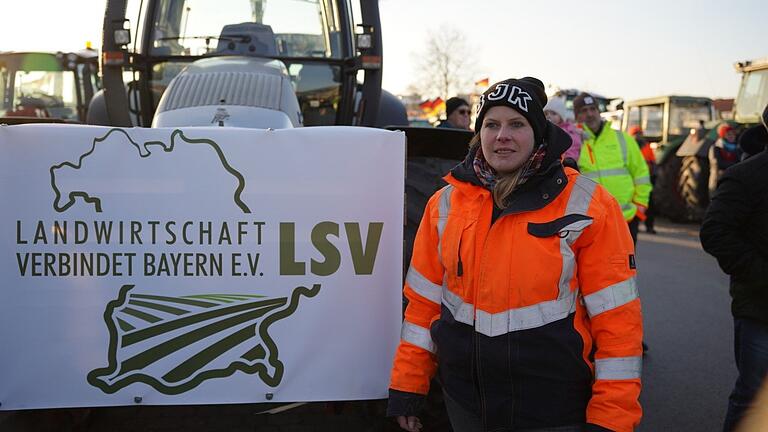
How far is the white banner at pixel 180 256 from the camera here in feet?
8.89

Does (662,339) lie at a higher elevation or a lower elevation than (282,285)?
lower

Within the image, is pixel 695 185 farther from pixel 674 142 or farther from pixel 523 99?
pixel 523 99

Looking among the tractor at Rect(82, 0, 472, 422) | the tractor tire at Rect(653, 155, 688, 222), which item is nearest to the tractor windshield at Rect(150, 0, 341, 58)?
the tractor at Rect(82, 0, 472, 422)

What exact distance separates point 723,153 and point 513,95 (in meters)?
10.4

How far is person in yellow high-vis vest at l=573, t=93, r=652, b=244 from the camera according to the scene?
5734mm

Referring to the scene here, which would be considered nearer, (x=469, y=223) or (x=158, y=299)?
(x=469, y=223)

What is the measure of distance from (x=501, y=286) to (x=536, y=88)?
2.02 feet

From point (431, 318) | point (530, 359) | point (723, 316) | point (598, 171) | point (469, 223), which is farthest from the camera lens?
point (723, 316)

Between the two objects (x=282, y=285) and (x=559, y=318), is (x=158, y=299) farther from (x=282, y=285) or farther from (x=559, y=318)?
(x=559, y=318)

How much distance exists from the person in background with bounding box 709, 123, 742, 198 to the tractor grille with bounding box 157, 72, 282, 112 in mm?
8879

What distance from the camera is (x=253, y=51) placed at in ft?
16.7

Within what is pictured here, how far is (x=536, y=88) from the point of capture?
2375mm

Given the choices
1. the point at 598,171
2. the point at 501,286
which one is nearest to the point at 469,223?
the point at 501,286

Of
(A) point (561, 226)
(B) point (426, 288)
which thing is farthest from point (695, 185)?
(A) point (561, 226)
